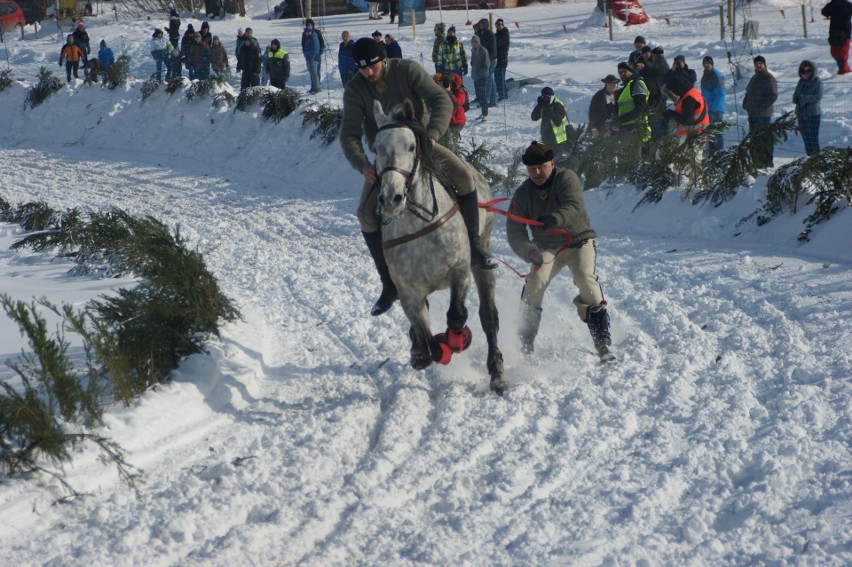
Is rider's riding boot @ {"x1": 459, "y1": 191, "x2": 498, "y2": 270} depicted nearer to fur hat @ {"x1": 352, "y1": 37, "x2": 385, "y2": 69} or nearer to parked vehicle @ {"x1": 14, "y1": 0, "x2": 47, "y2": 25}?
fur hat @ {"x1": 352, "y1": 37, "x2": 385, "y2": 69}

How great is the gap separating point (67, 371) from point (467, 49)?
870 inches

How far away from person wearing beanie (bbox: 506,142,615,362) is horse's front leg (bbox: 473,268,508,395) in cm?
44

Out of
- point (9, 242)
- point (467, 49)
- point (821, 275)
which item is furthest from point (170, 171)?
point (821, 275)

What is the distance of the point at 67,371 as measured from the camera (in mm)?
5973

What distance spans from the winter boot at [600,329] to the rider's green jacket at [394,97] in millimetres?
1973

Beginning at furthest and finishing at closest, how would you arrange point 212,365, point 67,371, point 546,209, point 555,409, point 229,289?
point 229,289 < point 546,209 < point 212,365 < point 555,409 < point 67,371

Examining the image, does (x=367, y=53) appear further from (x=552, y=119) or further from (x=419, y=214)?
(x=552, y=119)

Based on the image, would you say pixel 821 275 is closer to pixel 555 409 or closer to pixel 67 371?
pixel 555 409

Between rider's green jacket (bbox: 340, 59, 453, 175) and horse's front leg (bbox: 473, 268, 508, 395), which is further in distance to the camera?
rider's green jacket (bbox: 340, 59, 453, 175)

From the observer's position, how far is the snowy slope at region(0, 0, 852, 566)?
466 cm

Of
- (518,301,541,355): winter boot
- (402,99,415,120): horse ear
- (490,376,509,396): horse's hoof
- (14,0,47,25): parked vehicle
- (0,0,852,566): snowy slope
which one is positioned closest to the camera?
(0,0,852,566): snowy slope

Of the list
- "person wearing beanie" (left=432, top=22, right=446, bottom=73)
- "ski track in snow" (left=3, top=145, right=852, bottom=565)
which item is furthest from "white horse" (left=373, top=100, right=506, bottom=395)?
"person wearing beanie" (left=432, top=22, right=446, bottom=73)

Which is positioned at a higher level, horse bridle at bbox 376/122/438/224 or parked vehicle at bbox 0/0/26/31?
parked vehicle at bbox 0/0/26/31

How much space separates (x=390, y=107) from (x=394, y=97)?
3.5 inches
